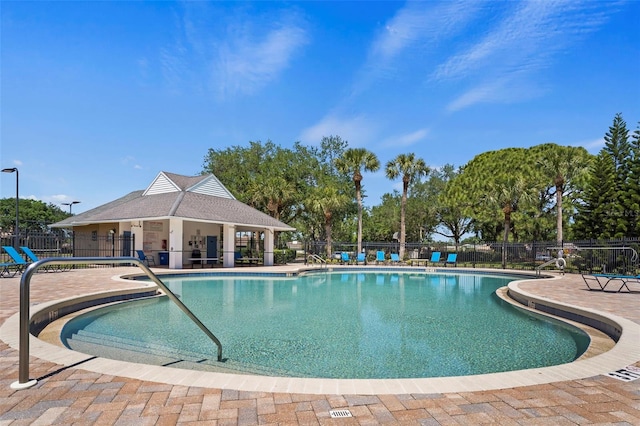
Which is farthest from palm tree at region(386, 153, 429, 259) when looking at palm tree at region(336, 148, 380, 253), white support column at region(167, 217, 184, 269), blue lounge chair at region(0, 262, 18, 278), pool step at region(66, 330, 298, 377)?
pool step at region(66, 330, 298, 377)

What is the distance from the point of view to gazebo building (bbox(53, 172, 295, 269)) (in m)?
20.0

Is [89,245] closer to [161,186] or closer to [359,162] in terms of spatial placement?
[161,186]

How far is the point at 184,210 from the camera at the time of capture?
20125 millimetres

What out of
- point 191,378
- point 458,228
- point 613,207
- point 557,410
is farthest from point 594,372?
point 458,228

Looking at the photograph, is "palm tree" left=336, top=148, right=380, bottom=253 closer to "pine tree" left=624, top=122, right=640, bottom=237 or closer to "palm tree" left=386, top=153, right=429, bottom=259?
"palm tree" left=386, top=153, right=429, bottom=259

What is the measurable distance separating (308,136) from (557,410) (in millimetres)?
34642

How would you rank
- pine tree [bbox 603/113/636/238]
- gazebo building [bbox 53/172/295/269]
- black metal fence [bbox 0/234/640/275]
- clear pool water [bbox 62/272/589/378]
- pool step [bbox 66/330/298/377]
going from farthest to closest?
pine tree [bbox 603/113/636/238] < gazebo building [bbox 53/172/295/269] < black metal fence [bbox 0/234/640/275] < clear pool water [bbox 62/272/589/378] < pool step [bbox 66/330/298/377]

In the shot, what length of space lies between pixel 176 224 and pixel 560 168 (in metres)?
24.5

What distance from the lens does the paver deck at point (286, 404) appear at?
2760 mm

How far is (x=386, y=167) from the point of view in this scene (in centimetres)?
3153

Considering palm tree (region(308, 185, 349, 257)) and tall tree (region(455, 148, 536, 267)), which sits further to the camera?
tall tree (region(455, 148, 536, 267))

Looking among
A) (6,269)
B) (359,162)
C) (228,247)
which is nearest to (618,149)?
(359,162)

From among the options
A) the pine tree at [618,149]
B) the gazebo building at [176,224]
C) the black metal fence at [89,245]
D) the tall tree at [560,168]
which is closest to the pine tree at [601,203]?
the pine tree at [618,149]

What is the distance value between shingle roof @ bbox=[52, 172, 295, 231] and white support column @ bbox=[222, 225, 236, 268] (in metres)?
0.71
